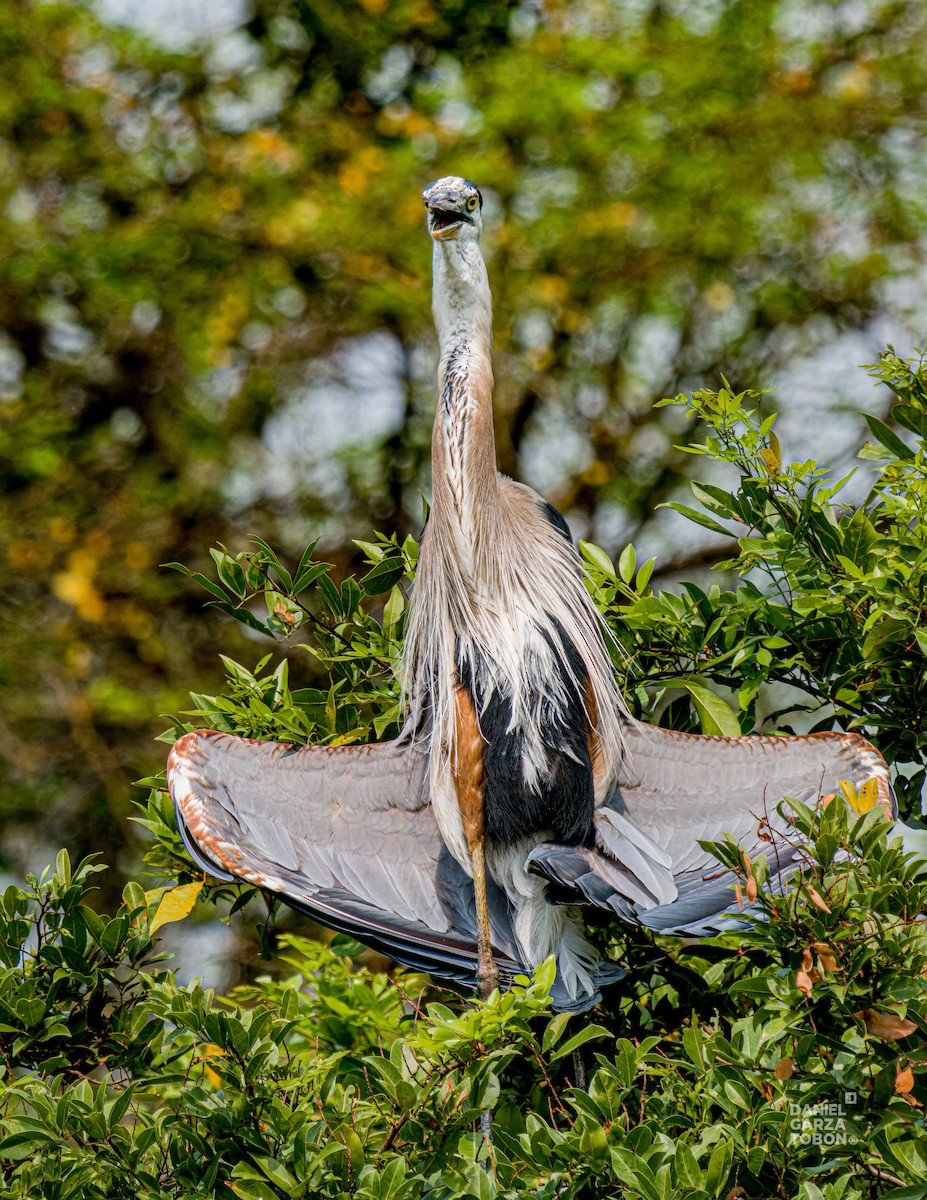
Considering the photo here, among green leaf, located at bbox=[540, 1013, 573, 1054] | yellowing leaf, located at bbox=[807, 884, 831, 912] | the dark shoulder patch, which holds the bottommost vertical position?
the dark shoulder patch

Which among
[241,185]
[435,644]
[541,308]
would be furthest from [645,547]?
[435,644]

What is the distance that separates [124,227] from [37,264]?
23.1 inches

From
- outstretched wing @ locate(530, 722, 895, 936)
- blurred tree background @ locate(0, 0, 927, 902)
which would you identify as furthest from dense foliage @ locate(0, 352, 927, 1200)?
blurred tree background @ locate(0, 0, 927, 902)

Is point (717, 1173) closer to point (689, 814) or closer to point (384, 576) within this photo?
point (689, 814)

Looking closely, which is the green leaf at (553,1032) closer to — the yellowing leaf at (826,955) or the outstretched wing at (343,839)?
the yellowing leaf at (826,955)

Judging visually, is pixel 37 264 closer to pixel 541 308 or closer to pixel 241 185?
pixel 241 185

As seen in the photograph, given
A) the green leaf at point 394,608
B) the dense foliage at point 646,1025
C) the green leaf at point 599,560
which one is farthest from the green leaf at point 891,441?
the green leaf at point 394,608

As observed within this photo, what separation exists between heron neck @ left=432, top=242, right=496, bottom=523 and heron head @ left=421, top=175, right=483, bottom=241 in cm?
4

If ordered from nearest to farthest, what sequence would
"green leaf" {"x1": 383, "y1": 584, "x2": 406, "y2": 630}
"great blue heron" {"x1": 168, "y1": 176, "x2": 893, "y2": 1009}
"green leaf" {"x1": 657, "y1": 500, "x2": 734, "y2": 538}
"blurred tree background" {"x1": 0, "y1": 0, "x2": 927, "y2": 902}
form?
"green leaf" {"x1": 657, "y1": 500, "x2": 734, "y2": 538}
"great blue heron" {"x1": 168, "y1": 176, "x2": 893, "y2": 1009}
"green leaf" {"x1": 383, "y1": 584, "x2": 406, "y2": 630}
"blurred tree background" {"x1": 0, "y1": 0, "x2": 927, "y2": 902}

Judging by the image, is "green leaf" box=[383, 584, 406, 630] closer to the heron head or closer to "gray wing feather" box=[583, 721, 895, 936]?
"gray wing feather" box=[583, 721, 895, 936]

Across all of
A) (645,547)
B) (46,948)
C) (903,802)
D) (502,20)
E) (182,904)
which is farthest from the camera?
(502,20)

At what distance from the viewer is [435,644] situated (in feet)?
12.2

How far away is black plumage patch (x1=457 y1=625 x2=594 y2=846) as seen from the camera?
357 centimetres

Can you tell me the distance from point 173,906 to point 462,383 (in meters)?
1.55
